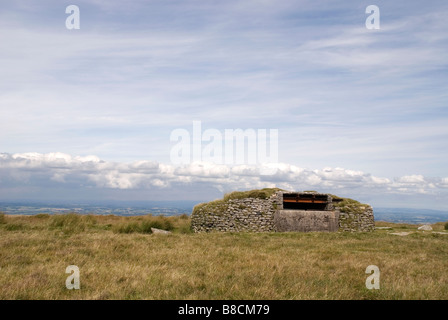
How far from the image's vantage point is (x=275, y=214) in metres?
25.5

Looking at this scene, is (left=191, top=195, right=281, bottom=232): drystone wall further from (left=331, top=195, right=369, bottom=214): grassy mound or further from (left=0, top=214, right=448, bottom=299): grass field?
(left=0, top=214, right=448, bottom=299): grass field

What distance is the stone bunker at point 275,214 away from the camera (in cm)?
2509

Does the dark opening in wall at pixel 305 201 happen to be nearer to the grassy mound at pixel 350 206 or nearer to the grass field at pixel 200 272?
the grassy mound at pixel 350 206

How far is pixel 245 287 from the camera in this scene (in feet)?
24.7

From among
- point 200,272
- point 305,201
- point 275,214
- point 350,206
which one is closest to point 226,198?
point 275,214

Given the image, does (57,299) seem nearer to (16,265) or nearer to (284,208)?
(16,265)

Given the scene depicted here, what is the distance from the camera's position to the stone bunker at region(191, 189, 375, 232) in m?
25.1

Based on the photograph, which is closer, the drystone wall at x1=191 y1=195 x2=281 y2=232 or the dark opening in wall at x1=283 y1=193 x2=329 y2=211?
the drystone wall at x1=191 y1=195 x2=281 y2=232

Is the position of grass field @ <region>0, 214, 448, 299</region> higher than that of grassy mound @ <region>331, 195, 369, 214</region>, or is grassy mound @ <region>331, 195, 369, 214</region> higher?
grass field @ <region>0, 214, 448, 299</region>

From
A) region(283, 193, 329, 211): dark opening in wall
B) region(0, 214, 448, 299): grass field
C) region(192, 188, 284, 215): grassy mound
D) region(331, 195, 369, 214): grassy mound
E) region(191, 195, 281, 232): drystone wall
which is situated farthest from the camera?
region(331, 195, 369, 214): grassy mound

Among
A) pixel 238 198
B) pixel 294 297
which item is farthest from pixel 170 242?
pixel 238 198

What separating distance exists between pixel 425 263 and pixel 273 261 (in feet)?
17.3

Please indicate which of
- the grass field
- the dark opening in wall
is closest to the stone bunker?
the dark opening in wall

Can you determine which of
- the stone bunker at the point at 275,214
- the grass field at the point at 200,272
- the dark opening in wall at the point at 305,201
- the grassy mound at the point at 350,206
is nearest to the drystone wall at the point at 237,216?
the stone bunker at the point at 275,214
